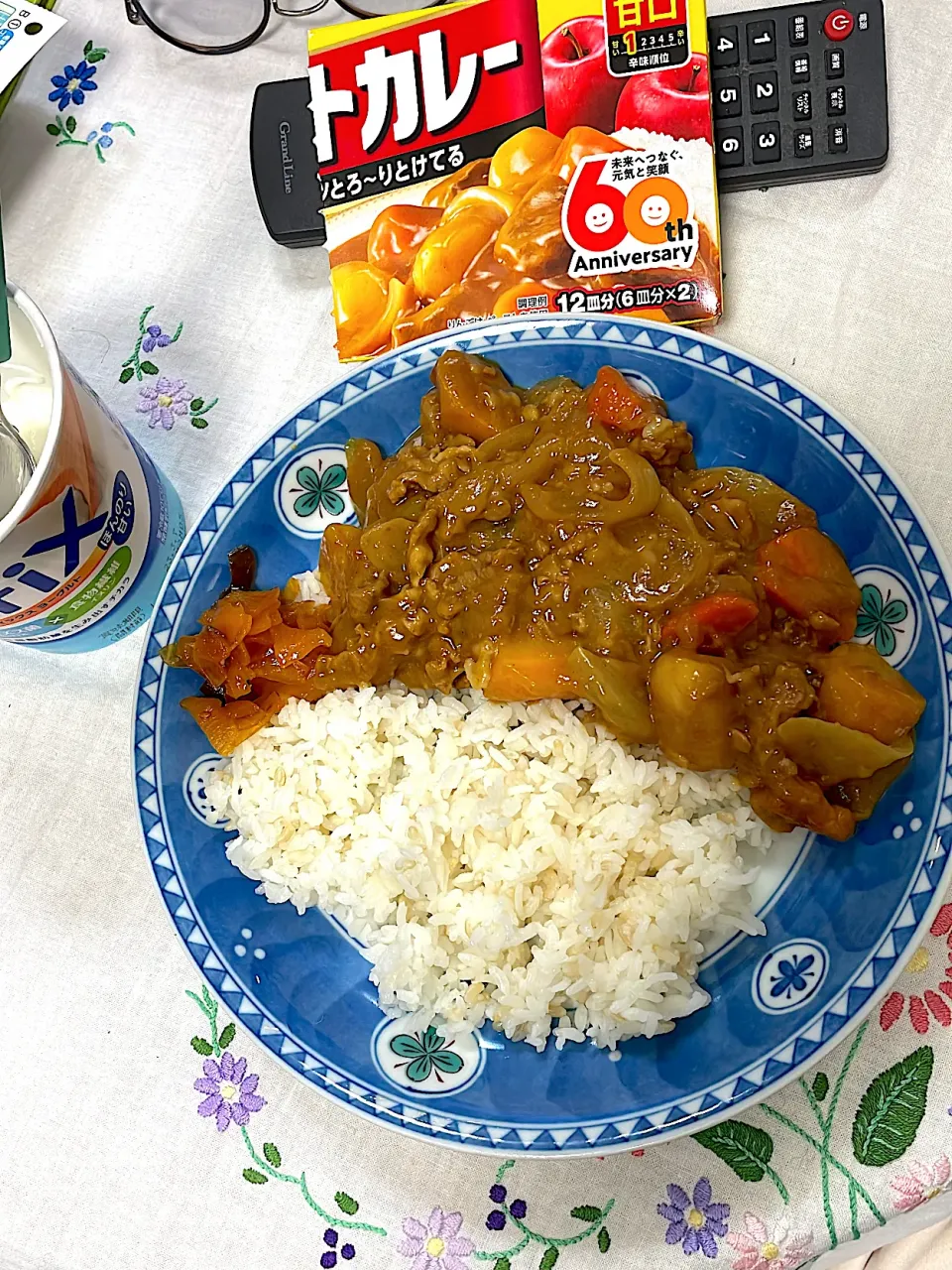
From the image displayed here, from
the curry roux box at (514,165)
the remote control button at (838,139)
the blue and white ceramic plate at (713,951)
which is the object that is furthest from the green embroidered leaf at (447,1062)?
the remote control button at (838,139)

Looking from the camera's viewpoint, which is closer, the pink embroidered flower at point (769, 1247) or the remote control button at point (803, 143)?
the pink embroidered flower at point (769, 1247)

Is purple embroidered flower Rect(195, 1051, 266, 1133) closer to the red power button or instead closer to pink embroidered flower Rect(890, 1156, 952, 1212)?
pink embroidered flower Rect(890, 1156, 952, 1212)

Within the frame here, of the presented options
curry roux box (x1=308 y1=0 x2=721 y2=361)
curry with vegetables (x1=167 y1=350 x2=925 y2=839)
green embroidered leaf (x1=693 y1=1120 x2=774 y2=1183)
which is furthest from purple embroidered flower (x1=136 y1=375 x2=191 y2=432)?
green embroidered leaf (x1=693 y1=1120 x2=774 y2=1183)

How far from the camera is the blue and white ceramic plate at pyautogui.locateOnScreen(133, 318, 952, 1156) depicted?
1778mm

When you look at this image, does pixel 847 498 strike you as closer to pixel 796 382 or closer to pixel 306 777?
pixel 796 382

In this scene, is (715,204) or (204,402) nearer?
(715,204)

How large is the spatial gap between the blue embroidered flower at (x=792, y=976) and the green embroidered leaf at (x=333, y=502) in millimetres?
1297

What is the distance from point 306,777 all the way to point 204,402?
3.28 feet

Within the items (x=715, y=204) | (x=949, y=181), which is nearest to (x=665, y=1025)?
(x=715, y=204)

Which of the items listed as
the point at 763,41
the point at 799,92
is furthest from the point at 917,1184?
the point at 763,41

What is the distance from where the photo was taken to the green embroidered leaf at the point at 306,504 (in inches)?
87.7

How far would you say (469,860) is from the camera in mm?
2062

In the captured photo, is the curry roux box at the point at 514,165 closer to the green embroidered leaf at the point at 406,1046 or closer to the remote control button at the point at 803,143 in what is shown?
the remote control button at the point at 803,143

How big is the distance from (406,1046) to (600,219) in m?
1.80
